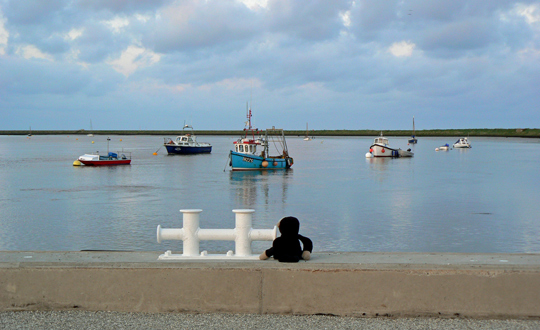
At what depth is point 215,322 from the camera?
18.9 ft

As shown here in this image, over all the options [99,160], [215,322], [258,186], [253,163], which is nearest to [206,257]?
[215,322]

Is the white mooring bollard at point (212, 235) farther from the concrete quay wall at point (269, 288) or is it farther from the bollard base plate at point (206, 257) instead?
the concrete quay wall at point (269, 288)

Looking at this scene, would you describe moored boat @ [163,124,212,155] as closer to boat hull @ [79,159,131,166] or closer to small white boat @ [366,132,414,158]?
small white boat @ [366,132,414,158]

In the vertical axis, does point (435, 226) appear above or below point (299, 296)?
below

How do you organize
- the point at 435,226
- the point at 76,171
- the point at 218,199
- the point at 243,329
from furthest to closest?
1. the point at 76,171
2. the point at 218,199
3. the point at 435,226
4. the point at 243,329

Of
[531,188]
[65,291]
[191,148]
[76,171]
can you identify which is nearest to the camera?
[65,291]

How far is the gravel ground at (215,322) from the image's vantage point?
559 cm

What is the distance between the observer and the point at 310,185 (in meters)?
38.3

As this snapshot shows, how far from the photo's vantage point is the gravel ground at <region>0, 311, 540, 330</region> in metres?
5.59

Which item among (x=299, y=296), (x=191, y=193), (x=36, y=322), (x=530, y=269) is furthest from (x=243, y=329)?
(x=191, y=193)

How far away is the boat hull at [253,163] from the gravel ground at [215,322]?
1755 inches

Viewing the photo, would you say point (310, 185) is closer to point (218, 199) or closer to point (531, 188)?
point (218, 199)

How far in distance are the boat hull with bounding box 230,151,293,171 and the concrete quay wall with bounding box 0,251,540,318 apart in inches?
1751

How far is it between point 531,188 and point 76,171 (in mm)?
36693
